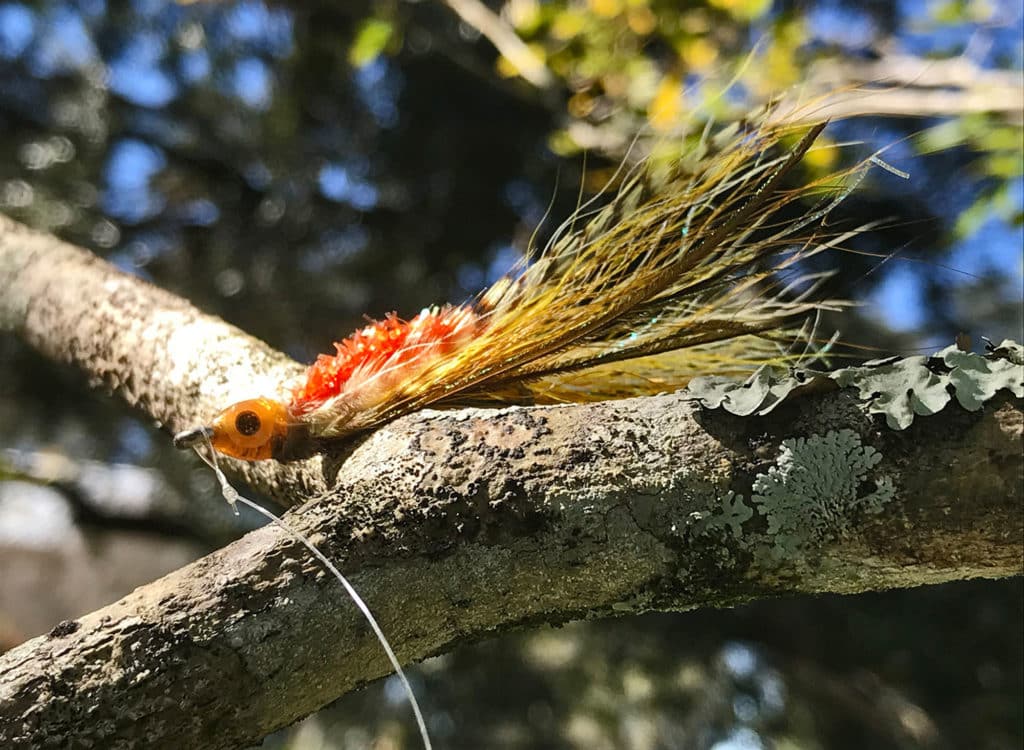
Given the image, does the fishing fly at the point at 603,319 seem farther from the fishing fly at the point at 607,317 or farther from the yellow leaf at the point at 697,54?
the yellow leaf at the point at 697,54

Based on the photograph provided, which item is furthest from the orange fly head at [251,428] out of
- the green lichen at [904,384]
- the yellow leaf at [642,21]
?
the yellow leaf at [642,21]

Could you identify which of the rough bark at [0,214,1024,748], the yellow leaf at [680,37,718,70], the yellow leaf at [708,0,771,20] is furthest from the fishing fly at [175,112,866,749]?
the yellow leaf at [680,37,718,70]

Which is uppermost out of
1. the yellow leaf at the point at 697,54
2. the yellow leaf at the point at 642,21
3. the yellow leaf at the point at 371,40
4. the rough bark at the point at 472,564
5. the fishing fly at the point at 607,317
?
the yellow leaf at the point at 642,21

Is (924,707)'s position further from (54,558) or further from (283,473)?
(54,558)

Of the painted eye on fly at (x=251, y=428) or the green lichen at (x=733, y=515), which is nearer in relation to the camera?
the green lichen at (x=733, y=515)

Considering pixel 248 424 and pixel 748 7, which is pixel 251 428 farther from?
pixel 748 7

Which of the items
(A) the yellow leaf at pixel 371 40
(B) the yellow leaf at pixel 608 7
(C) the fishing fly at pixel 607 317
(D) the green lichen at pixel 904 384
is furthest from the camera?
(B) the yellow leaf at pixel 608 7

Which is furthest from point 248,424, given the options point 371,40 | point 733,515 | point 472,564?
point 371,40

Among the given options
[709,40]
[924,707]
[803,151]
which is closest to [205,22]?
[709,40]
